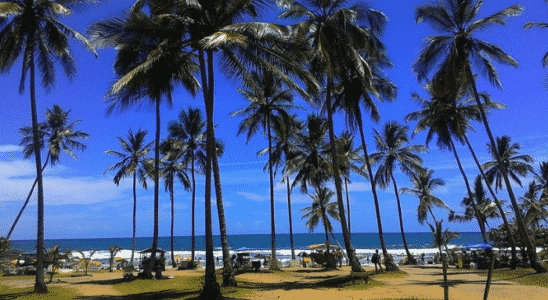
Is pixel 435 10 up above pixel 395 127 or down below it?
above

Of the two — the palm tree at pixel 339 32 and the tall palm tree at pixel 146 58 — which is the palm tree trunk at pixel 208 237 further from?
the palm tree at pixel 339 32

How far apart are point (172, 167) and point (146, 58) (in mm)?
20515

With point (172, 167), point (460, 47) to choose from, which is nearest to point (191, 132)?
point (172, 167)

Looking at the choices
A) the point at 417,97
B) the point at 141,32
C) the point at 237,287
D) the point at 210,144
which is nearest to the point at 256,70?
the point at 210,144

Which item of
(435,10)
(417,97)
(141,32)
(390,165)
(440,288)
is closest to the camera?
(141,32)

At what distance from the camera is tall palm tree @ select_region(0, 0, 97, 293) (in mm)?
15375

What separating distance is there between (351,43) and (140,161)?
20.9m

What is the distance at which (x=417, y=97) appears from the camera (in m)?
30.6

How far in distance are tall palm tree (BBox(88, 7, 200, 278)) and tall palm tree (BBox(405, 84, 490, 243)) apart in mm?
17850

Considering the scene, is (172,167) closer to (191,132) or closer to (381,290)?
(191,132)

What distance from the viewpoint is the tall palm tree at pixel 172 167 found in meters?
32.3

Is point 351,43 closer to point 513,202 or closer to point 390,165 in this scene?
Result: point 513,202

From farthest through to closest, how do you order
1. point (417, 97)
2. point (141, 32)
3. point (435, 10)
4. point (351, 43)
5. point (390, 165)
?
point (390, 165) < point (417, 97) < point (435, 10) < point (351, 43) < point (141, 32)

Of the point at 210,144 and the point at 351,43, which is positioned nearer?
the point at 210,144
